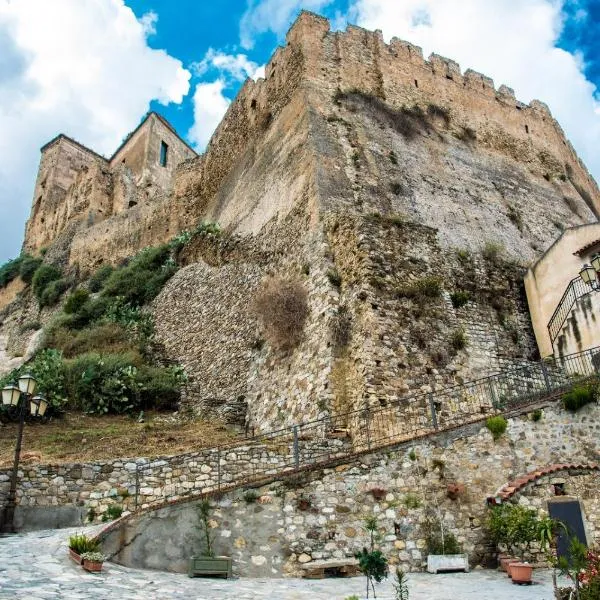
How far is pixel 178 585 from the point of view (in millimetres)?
6984

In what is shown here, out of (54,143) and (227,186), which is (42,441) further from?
(54,143)

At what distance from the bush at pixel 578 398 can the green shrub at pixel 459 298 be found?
14.6 ft

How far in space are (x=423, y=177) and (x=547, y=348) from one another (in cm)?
677

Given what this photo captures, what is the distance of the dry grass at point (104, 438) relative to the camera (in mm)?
12148

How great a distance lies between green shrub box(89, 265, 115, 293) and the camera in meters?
29.0

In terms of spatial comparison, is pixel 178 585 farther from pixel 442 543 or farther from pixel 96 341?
pixel 96 341

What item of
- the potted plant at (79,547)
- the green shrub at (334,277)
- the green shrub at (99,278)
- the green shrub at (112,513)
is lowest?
the potted plant at (79,547)

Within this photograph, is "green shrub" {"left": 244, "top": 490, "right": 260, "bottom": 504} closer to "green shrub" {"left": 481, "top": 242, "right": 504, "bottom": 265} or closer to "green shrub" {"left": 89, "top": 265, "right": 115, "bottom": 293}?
"green shrub" {"left": 481, "top": 242, "right": 504, "bottom": 265}

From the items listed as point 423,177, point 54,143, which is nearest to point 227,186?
point 423,177

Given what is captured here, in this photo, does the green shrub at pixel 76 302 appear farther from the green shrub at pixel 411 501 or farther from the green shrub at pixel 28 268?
the green shrub at pixel 411 501

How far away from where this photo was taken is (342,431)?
11539mm

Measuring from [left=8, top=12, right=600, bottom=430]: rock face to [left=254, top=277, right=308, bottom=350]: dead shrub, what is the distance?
285 mm

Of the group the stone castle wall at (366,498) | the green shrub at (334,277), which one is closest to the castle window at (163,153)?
the green shrub at (334,277)

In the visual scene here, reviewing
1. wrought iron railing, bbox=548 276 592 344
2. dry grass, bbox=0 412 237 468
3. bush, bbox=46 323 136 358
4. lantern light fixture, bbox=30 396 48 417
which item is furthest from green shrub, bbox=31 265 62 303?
wrought iron railing, bbox=548 276 592 344
